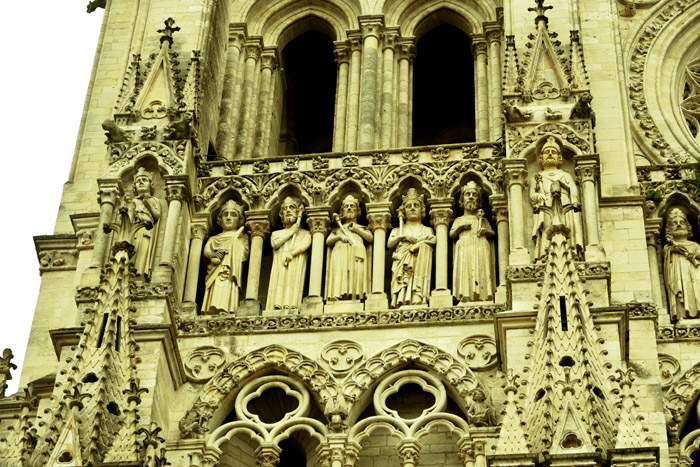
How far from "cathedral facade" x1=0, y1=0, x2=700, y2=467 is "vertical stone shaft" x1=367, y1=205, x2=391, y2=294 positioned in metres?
0.03

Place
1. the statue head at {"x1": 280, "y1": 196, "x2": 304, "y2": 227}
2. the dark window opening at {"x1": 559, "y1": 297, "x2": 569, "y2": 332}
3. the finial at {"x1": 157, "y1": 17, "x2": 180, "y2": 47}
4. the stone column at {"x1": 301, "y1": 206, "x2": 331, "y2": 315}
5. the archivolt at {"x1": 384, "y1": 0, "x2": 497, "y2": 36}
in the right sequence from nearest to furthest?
the dark window opening at {"x1": 559, "y1": 297, "x2": 569, "y2": 332}
the stone column at {"x1": 301, "y1": 206, "x2": 331, "y2": 315}
the statue head at {"x1": 280, "y1": 196, "x2": 304, "y2": 227}
the finial at {"x1": 157, "y1": 17, "x2": 180, "y2": 47}
the archivolt at {"x1": 384, "y1": 0, "x2": 497, "y2": 36}

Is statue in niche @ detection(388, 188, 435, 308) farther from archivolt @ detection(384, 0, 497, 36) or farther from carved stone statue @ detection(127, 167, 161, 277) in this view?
archivolt @ detection(384, 0, 497, 36)

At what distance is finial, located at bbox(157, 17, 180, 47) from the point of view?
23.2 metres

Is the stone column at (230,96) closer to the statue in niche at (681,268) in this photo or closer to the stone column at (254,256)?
the stone column at (254,256)

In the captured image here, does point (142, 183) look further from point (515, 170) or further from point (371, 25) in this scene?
point (371, 25)

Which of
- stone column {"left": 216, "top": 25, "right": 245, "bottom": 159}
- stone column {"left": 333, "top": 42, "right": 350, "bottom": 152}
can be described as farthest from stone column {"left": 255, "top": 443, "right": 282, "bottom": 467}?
stone column {"left": 333, "top": 42, "right": 350, "bottom": 152}

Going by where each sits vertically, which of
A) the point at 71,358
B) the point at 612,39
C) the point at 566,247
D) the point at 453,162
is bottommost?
the point at 71,358

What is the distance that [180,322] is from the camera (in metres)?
20.7

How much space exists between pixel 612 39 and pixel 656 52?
124cm

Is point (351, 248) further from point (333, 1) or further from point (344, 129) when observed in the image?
point (333, 1)

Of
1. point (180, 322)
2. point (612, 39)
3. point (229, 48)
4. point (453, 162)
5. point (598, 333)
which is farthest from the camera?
point (229, 48)

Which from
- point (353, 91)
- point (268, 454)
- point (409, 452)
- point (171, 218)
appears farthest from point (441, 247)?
point (353, 91)

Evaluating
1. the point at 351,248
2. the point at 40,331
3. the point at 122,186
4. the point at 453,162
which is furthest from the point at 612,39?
the point at 40,331

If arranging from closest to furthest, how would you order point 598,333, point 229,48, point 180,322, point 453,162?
point 598,333
point 180,322
point 453,162
point 229,48
